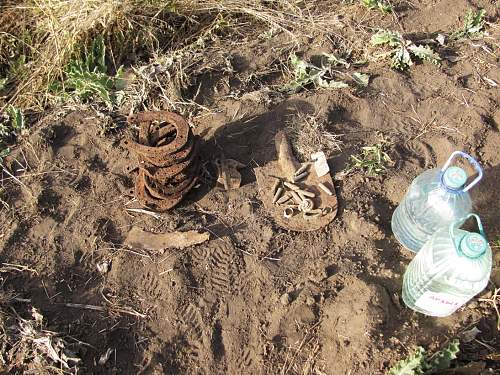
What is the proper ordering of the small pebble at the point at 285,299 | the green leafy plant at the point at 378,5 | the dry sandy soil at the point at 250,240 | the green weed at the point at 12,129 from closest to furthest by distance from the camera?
the dry sandy soil at the point at 250,240
the small pebble at the point at 285,299
the green weed at the point at 12,129
the green leafy plant at the point at 378,5

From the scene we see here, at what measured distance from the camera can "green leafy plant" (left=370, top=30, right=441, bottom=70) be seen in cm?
409

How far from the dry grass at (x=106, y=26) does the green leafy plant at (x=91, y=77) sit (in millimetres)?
81

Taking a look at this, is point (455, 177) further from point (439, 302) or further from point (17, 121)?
point (17, 121)

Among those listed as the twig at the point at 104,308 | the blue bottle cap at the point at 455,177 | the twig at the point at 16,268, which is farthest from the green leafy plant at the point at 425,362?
the twig at the point at 16,268

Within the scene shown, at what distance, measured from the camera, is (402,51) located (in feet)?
13.4

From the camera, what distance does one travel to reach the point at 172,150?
3146 millimetres

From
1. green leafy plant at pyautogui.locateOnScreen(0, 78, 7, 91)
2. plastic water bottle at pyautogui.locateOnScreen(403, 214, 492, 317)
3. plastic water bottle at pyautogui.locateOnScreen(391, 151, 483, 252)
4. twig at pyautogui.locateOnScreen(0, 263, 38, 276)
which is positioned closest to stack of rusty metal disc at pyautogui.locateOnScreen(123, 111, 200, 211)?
twig at pyautogui.locateOnScreen(0, 263, 38, 276)

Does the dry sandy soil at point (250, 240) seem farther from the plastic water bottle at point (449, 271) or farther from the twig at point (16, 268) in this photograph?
the plastic water bottle at point (449, 271)

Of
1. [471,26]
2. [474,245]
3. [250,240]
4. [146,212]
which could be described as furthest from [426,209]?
[471,26]

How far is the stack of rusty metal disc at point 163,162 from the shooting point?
3201mm

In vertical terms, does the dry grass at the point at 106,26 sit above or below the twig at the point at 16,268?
above

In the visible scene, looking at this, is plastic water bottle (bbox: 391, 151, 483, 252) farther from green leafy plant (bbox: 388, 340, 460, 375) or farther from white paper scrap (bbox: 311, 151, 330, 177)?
green leafy plant (bbox: 388, 340, 460, 375)

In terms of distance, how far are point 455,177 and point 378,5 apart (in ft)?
8.31

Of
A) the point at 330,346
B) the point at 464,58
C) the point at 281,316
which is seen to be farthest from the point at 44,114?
the point at 464,58
